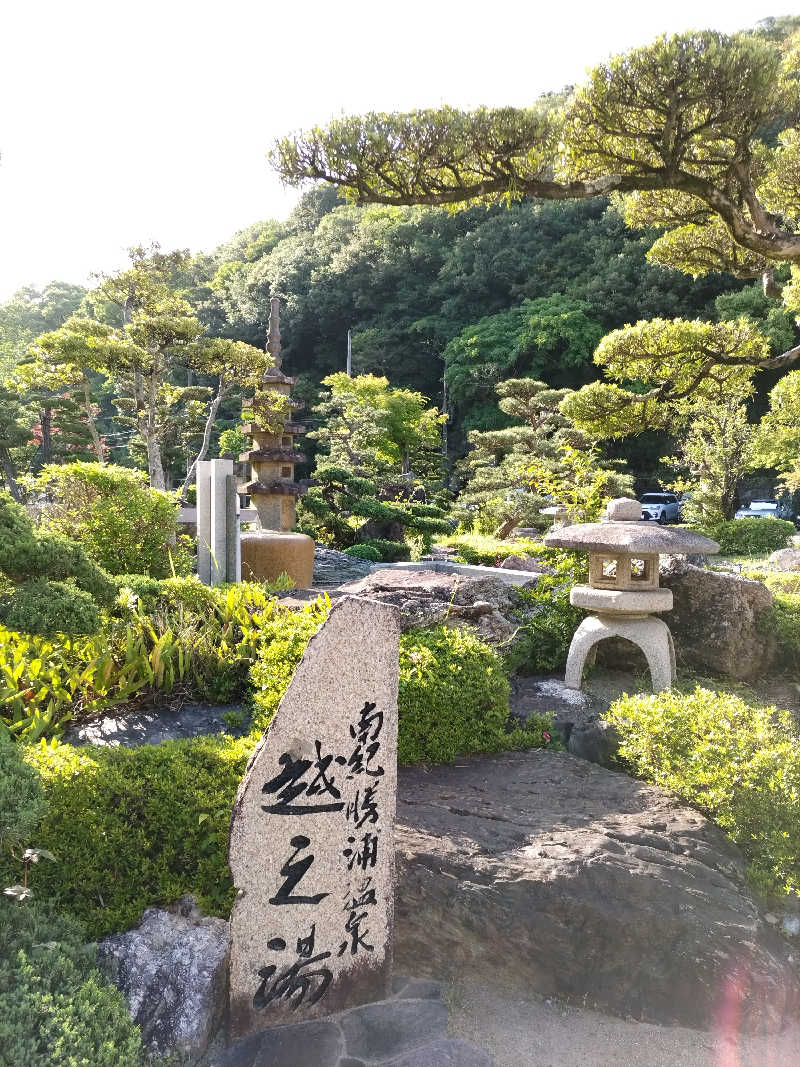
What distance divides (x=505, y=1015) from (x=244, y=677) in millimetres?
2694

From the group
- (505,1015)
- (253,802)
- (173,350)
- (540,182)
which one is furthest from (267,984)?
(173,350)

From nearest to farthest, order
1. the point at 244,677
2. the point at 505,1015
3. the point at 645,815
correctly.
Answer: the point at 505,1015 < the point at 645,815 < the point at 244,677

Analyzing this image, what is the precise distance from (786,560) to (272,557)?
9657 millimetres

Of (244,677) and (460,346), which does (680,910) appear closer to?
(244,677)

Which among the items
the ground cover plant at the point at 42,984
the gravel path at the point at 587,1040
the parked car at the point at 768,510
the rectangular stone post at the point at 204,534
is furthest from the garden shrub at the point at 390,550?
the parked car at the point at 768,510

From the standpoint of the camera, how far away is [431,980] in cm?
285

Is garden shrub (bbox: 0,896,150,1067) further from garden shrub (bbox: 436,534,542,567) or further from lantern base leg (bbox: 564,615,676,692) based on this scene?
garden shrub (bbox: 436,534,542,567)

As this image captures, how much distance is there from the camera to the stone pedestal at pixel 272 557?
8148mm

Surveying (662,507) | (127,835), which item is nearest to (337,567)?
(127,835)

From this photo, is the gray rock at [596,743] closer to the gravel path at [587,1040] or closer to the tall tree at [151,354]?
the gravel path at [587,1040]

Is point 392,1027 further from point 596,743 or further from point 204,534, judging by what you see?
point 204,534

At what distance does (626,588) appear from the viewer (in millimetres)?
5152

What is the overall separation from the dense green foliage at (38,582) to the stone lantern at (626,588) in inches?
131

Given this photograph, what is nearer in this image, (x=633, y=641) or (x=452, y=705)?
(x=452, y=705)
